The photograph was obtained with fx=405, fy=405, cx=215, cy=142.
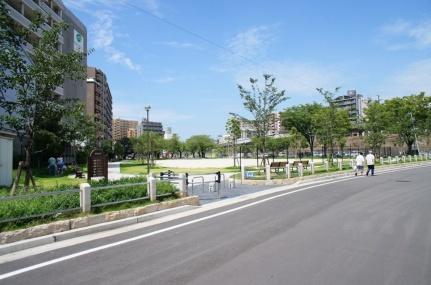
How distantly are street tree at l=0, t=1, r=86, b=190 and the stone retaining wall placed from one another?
3.25m

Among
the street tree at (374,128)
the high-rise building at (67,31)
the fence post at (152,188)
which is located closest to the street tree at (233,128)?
the street tree at (374,128)

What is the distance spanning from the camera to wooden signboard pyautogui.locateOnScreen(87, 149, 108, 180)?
1466cm

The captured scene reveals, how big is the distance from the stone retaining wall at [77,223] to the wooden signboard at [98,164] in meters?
3.88

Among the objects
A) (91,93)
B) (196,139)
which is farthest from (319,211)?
(196,139)

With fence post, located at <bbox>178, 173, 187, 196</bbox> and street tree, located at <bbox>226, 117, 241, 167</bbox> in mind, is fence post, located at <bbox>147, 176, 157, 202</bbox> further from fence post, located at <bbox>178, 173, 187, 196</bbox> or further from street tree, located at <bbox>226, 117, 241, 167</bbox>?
street tree, located at <bbox>226, 117, 241, 167</bbox>

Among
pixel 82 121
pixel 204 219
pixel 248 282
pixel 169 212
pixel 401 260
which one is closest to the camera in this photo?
pixel 248 282

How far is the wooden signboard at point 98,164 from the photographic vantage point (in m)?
14.7

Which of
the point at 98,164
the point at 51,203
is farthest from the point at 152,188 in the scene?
the point at 98,164

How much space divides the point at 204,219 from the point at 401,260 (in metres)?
5.47

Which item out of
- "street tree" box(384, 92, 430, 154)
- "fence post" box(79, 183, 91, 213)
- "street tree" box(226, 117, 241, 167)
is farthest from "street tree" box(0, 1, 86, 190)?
"street tree" box(384, 92, 430, 154)

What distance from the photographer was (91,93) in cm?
10944

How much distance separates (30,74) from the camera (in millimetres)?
11641

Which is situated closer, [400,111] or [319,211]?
[319,211]

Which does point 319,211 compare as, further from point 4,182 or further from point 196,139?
→ point 196,139
